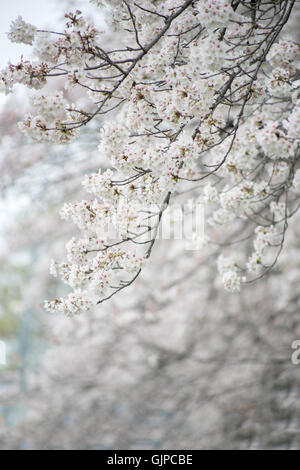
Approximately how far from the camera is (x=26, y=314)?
917cm

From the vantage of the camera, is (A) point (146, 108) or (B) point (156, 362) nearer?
(A) point (146, 108)

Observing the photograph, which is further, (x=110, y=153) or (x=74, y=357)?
(x=74, y=357)

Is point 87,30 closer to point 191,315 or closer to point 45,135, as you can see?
point 45,135

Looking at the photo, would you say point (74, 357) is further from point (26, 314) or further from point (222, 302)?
point (26, 314)

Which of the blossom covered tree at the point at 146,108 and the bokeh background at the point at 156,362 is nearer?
the blossom covered tree at the point at 146,108

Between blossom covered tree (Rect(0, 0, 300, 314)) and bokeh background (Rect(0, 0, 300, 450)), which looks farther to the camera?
bokeh background (Rect(0, 0, 300, 450))

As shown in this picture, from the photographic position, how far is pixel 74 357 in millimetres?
4668

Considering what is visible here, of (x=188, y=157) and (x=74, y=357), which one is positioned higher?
(x=74, y=357)

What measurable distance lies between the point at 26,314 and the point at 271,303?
6.20 meters

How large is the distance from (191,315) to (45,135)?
415cm
